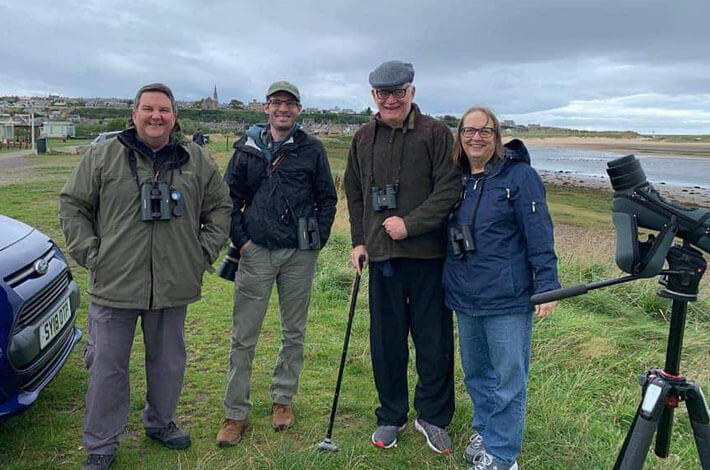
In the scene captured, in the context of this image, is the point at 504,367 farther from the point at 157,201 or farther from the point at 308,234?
the point at 157,201

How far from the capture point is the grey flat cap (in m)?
3.06

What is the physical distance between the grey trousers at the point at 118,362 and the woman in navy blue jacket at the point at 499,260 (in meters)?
1.61

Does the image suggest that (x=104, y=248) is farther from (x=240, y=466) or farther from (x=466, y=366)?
(x=466, y=366)

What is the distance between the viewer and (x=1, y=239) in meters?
3.15

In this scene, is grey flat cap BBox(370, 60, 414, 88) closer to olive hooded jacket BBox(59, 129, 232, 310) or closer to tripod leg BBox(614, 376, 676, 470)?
olive hooded jacket BBox(59, 129, 232, 310)

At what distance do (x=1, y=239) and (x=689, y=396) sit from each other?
11.5ft

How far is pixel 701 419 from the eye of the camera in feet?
6.83

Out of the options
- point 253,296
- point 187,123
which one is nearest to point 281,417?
point 253,296

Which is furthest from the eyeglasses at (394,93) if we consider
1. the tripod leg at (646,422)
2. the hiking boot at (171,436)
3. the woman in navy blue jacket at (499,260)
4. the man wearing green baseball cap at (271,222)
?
the hiking boot at (171,436)

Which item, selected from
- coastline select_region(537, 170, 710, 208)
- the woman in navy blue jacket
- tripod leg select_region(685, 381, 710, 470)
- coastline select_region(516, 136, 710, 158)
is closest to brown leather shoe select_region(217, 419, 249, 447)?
the woman in navy blue jacket

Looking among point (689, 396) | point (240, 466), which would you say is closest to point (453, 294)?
point (689, 396)

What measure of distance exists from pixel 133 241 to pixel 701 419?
267 centimetres

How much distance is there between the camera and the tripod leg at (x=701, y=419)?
207 cm

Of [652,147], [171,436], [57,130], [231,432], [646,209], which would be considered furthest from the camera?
[652,147]
